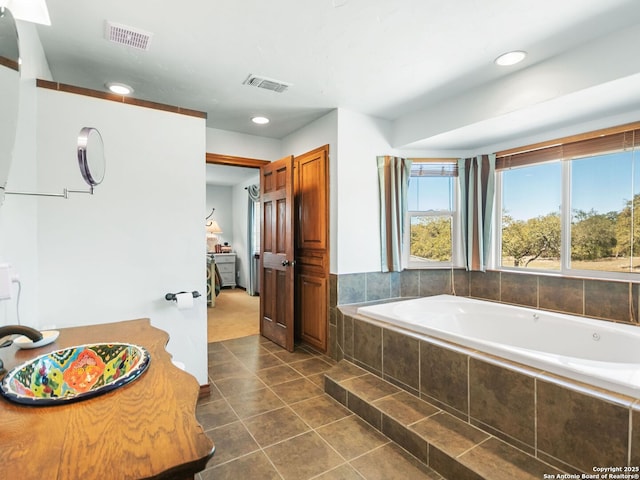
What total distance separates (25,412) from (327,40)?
7.35 ft

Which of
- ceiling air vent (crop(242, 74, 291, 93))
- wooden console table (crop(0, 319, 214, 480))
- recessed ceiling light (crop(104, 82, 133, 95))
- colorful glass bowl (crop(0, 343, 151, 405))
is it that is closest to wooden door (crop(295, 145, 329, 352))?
ceiling air vent (crop(242, 74, 291, 93))

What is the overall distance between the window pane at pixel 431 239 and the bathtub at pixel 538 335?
0.50 metres

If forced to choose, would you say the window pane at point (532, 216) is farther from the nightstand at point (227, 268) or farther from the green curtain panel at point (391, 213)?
the nightstand at point (227, 268)

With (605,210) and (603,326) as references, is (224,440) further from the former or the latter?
(605,210)

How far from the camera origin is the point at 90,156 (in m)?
1.43

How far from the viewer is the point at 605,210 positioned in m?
2.65

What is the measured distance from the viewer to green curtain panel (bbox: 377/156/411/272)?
3.34 meters

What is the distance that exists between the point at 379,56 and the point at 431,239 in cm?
206

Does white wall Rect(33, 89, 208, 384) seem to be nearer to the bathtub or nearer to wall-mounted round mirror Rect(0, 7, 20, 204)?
wall-mounted round mirror Rect(0, 7, 20, 204)

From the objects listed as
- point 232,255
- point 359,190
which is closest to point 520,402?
point 359,190

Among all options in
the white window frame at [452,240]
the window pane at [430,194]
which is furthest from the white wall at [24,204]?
the window pane at [430,194]

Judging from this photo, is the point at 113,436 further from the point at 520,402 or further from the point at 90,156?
the point at 520,402

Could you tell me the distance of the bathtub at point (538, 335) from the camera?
1.54 meters

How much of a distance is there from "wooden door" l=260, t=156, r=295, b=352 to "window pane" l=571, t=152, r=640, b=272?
8.46ft
